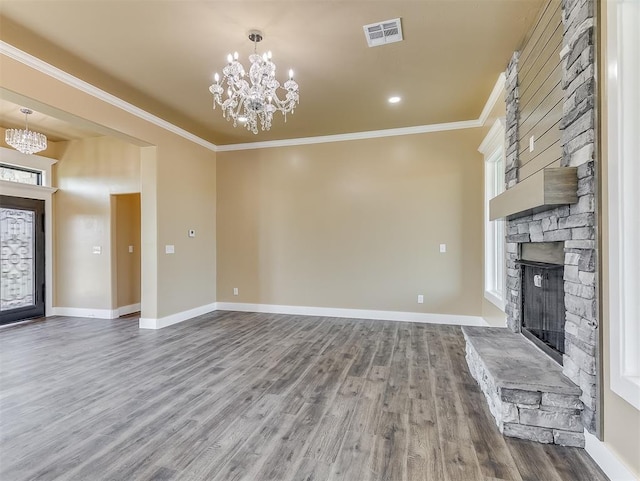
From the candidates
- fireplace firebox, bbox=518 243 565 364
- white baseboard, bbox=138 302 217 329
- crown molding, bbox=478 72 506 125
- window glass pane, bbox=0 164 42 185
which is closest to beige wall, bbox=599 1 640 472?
fireplace firebox, bbox=518 243 565 364

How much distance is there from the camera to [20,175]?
548cm

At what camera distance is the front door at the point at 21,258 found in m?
5.21

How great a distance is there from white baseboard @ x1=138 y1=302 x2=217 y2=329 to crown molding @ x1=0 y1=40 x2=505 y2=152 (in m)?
2.90

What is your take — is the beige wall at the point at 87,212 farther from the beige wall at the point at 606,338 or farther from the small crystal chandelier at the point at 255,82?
the beige wall at the point at 606,338

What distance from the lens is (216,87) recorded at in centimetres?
278

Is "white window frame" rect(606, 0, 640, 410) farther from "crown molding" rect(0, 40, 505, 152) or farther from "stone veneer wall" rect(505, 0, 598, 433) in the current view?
"crown molding" rect(0, 40, 505, 152)

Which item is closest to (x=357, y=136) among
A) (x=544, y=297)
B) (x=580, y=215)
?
(x=544, y=297)

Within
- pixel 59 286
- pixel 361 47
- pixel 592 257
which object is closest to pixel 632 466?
pixel 592 257

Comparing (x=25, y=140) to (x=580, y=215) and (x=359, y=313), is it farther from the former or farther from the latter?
(x=580, y=215)

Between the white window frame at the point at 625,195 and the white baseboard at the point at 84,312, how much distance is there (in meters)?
6.47

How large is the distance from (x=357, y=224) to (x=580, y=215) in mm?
3596

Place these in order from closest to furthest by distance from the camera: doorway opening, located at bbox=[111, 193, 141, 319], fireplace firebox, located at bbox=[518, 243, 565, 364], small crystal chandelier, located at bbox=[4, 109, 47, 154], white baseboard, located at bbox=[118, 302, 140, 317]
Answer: fireplace firebox, located at bbox=[518, 243, 565, 364] → small crystal chandelier, located at bbox=[4, 109, 47, 154] → doorway opening, located at bbox=[111, 193, 141, 319] → white baseboard, located at bbox=[118, 302, 140, 317]

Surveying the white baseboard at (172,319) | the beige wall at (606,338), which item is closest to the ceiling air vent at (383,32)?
the beige wall at (606,338)

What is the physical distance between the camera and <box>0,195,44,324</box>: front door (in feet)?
17.1
